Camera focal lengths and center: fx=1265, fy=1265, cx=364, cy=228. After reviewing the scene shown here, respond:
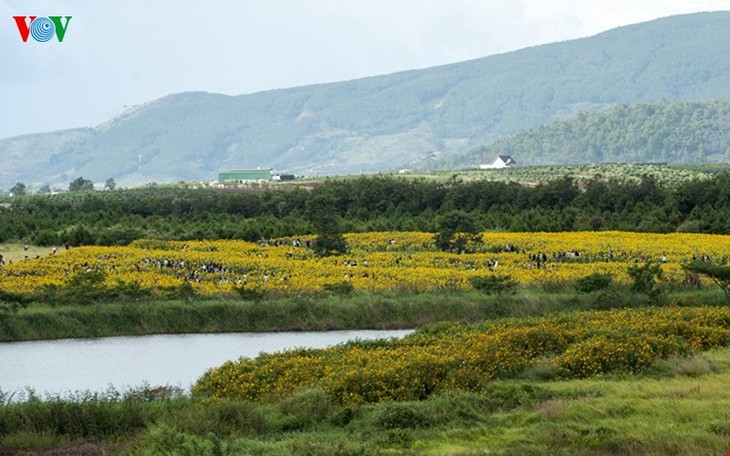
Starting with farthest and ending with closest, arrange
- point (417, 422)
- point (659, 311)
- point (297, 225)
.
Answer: point (297, 225) < point (659, 311) < point (417, 422)

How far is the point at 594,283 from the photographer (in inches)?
1873

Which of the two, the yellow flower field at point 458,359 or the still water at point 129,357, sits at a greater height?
the yellow flower field at point 458,359

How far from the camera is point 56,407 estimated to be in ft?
82.3

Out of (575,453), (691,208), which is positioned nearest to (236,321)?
(575,453)

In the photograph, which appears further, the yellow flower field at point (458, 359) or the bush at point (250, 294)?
the bush at point (250, 294)

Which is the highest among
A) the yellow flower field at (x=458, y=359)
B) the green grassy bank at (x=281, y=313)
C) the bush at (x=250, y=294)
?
the yellow flower field at (x=458, y=359)

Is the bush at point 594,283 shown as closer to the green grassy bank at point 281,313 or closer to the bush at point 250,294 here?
the green grassy bank at point 281,313

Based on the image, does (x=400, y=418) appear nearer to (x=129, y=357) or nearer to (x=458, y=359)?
(x=458, y=359)

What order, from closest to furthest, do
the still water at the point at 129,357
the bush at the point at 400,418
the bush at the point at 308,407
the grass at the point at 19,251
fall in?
the bush at the point at 400,418 < the bush at the point at 308,407 < the still water at the point at 129,357 < the grass at the point at 19,251

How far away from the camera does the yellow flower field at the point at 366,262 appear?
52094 millimetres

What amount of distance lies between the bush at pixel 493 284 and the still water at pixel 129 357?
3947 mm

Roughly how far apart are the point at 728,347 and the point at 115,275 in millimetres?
30860

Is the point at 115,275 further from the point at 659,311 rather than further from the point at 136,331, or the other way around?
the point at 659,311

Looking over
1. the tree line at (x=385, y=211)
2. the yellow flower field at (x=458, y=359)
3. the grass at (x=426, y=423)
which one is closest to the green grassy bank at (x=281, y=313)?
the yellow flower field at (x=458, y=359)
